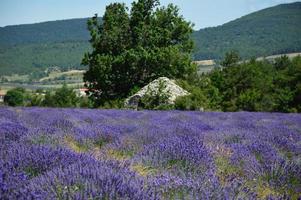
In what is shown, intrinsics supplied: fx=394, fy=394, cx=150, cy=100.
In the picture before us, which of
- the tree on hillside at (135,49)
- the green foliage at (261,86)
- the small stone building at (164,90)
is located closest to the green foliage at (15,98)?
the green foliage at (261,86)

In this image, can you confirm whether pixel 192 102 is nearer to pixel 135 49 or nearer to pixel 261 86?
pixel 135 49

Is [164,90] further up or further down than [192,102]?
further up

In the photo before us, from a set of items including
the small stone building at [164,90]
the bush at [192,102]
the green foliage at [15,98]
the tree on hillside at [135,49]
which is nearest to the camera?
the bush at [192,102]

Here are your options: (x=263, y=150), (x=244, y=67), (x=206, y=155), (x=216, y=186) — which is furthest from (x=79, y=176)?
(x=244, y=67)

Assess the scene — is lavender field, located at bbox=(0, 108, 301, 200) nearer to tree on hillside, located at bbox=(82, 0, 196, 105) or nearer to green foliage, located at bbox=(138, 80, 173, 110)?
green foliage, located at bbox=(138, 80, 173, 110)

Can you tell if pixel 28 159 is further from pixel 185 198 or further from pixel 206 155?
pixel 206 155

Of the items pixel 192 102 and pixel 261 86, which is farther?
pixel 261 86

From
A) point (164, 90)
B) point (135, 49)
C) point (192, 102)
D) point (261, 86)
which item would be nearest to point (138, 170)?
point (192, 102)

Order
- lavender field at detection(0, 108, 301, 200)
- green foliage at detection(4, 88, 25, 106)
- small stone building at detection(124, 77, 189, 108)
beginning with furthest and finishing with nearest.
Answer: green foliage at detection(4, 88, 25, 106) → small stone building at detection(124, 77, 189, 108) → lavender field at detection(0, 108, 301, 200)

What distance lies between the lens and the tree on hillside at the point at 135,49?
28.6 meters

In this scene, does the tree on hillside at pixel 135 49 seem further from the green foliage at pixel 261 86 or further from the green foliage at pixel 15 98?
the green foliage at pixel 15 98

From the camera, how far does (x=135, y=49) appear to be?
29453 mm

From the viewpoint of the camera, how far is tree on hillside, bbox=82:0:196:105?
28.6 m

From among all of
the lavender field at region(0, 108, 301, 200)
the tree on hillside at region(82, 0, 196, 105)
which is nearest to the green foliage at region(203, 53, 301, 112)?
the tree on hillside at region(82, 0, 196, 105)
